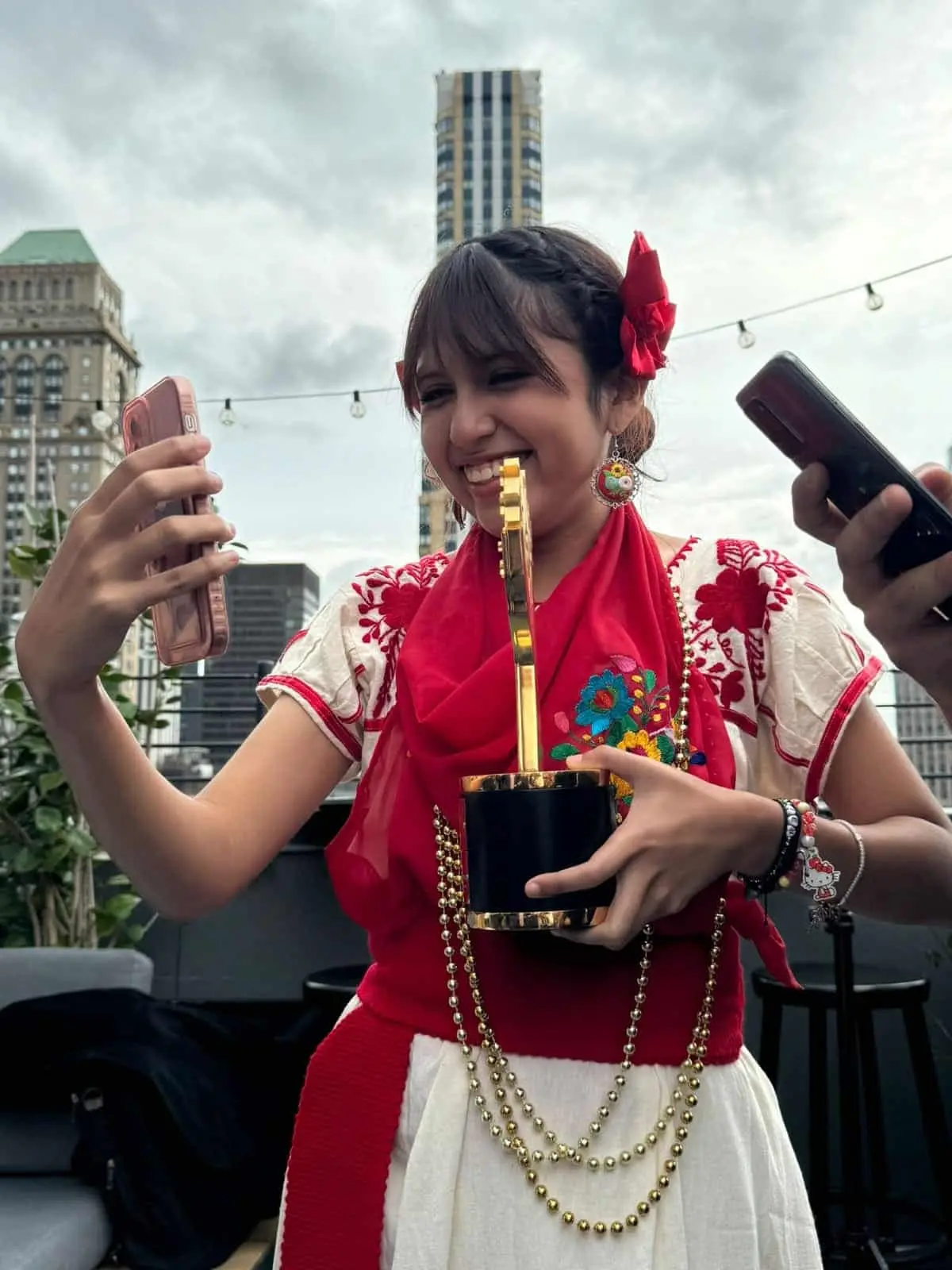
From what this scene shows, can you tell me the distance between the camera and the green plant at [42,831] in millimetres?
2746

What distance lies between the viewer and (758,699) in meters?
0.80

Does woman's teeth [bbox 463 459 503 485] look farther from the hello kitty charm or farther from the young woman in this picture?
the hello kitty charm

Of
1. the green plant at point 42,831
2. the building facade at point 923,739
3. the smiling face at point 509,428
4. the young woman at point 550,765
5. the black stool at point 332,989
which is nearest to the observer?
the young woman at point 550,765

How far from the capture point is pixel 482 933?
0.74 metres

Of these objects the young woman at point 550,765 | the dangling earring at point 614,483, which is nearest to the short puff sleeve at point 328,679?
the young woman at point 550,765

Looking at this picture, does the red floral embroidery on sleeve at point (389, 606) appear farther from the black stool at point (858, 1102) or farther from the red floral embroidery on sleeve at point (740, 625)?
the black stool at point (858, 1102)

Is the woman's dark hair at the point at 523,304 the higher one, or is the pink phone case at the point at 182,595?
the woman's dark hair at the point at 523,304

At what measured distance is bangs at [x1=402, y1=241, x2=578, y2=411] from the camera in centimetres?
78

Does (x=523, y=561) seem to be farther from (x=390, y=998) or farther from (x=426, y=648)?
(x=390, y=998)

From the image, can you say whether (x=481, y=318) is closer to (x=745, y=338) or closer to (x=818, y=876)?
(x=818, y=876)

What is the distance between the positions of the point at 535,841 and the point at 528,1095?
0.89ft

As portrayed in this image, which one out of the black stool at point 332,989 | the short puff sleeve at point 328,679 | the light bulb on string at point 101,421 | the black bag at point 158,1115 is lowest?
the black bag at point 158,1115

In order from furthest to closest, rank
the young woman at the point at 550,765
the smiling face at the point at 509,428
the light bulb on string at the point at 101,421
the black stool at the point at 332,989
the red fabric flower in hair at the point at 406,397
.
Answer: the light bulb on string at the point at 101,421 → the black stool at the point at 332,989 → the red fabric flower in hair at the point at 406,397 → the smiling face at the point at 509,428 → the young woman at the point at 550,765

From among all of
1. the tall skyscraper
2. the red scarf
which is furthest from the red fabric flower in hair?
the tall skyscraper
